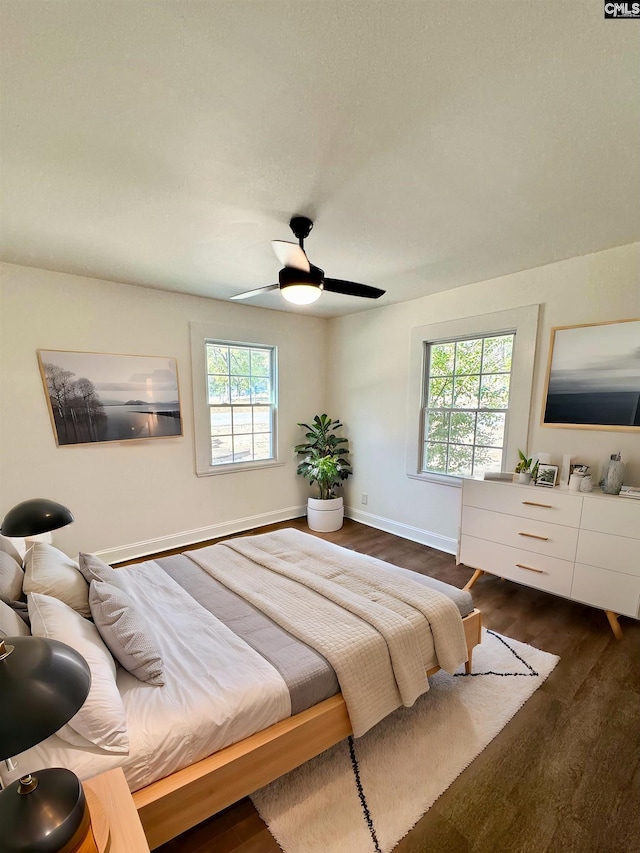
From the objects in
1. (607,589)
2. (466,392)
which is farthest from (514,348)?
(607,589)

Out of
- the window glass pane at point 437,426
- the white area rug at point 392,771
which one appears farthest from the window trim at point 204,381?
the white area rug at point 392,771

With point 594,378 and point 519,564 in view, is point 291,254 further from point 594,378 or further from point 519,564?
point 519,564

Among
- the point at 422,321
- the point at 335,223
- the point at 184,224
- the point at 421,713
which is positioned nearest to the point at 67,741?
the point at 421,713

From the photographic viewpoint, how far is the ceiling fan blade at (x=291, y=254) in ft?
6.12

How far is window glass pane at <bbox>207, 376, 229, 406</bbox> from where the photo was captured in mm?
3902

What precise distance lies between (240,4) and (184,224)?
4.37ft

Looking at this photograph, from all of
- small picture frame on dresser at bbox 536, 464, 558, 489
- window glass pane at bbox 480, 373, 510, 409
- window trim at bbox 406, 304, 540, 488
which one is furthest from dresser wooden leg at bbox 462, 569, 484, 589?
window glass pane at bbox 480, 373, 510, 409

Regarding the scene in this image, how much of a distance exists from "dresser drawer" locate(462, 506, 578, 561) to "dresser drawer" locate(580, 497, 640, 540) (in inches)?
5.0

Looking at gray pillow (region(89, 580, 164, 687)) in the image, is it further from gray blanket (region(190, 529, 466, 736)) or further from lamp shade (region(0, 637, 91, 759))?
lamp shade (region(0, 637, 91, 759))

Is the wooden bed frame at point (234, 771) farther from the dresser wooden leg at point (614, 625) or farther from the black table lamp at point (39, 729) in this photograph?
the dresser wooden leg at point (614, 625)

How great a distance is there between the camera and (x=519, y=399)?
305 centimetres

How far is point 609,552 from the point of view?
7.57 feet

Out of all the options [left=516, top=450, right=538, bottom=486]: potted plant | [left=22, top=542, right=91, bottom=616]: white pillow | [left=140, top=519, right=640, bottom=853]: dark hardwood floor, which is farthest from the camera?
[left=516, top=450, right=538, bottom=486]: potted plant

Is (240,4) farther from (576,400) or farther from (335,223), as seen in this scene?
(576,400)
